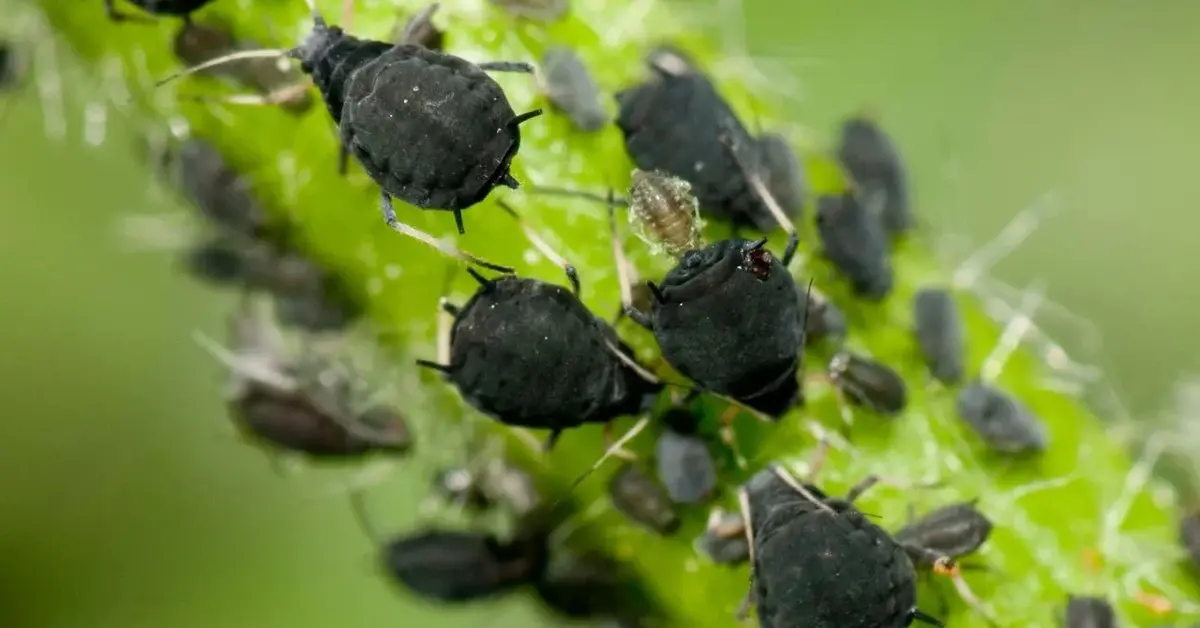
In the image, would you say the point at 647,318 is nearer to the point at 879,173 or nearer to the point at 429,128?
the point at 429,128

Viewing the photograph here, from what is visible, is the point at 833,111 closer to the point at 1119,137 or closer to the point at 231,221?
the point at 1119,137

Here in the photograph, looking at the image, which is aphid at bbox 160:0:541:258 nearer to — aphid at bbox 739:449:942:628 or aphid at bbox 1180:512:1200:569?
aphid at bbox 739:449:942:628

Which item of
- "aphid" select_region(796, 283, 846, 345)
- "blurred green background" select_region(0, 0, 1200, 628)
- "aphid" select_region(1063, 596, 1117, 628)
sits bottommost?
"blurred green background" select_region(0, 0, 1200, 628)

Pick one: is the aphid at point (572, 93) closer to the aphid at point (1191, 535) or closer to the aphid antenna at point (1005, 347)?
the aphid antenna at point (1005, 347)

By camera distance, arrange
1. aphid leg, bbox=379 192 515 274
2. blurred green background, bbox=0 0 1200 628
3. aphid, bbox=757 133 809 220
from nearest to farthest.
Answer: aphid leg, bbox=379 192 515 274
aphid, bbox=757 133 809 220
blurred green background, bbox=0 0 1200 628

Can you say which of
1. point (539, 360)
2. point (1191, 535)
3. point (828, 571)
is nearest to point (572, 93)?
point (539, 360)

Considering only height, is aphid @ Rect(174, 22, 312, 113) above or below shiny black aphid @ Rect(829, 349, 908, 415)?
above

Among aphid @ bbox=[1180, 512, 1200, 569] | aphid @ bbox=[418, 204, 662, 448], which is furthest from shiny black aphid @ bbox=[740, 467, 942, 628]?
aphid @ bbox=[1180, 512, 1200, 569]

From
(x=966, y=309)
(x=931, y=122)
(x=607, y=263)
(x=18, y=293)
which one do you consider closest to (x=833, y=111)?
(x=931, y=122)
